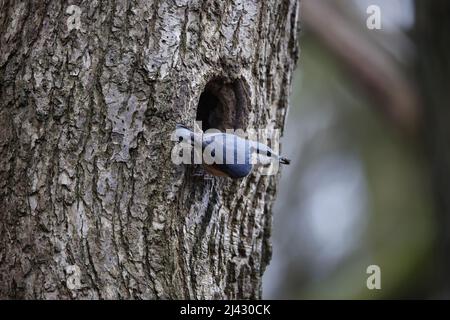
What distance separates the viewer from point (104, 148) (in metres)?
2.50

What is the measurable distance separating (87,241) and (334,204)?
4.66 metres

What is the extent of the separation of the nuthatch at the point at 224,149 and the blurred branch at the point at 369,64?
2.67 meters

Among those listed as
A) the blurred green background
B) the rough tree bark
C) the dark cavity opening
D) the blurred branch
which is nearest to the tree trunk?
the blurred green background

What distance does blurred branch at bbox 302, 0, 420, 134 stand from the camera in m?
4.95

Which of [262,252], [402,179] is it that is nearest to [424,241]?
[402,179]

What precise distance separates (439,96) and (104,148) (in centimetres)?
224

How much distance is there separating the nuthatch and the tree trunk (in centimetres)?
189

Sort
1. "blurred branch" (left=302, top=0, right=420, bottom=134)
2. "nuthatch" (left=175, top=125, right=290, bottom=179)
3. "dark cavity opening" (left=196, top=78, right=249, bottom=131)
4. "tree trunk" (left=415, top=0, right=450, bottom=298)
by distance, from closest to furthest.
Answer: "nuthatch" (left=175, top=125, right=290, bottom=179) < "dark cavity opening" (left=196, top=78, right=249, bottom=131) < "tree trunk" (left=415, top=0, right=450, bottom=298) < "blurred branch" (left=302, top=0, right=420, bottom=134)

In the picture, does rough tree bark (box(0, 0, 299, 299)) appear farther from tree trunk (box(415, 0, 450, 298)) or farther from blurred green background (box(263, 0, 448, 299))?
blurred green background (box(263, 0, 448, 299))

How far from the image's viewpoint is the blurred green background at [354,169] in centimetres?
502

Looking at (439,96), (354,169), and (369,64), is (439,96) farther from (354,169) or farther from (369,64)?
(354,169)

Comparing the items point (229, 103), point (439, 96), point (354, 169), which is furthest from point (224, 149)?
point (354, 169)

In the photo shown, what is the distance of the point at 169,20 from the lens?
2.56 metres

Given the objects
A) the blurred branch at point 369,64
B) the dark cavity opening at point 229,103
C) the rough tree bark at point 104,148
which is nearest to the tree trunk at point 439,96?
the blurred branch at point 369,64
